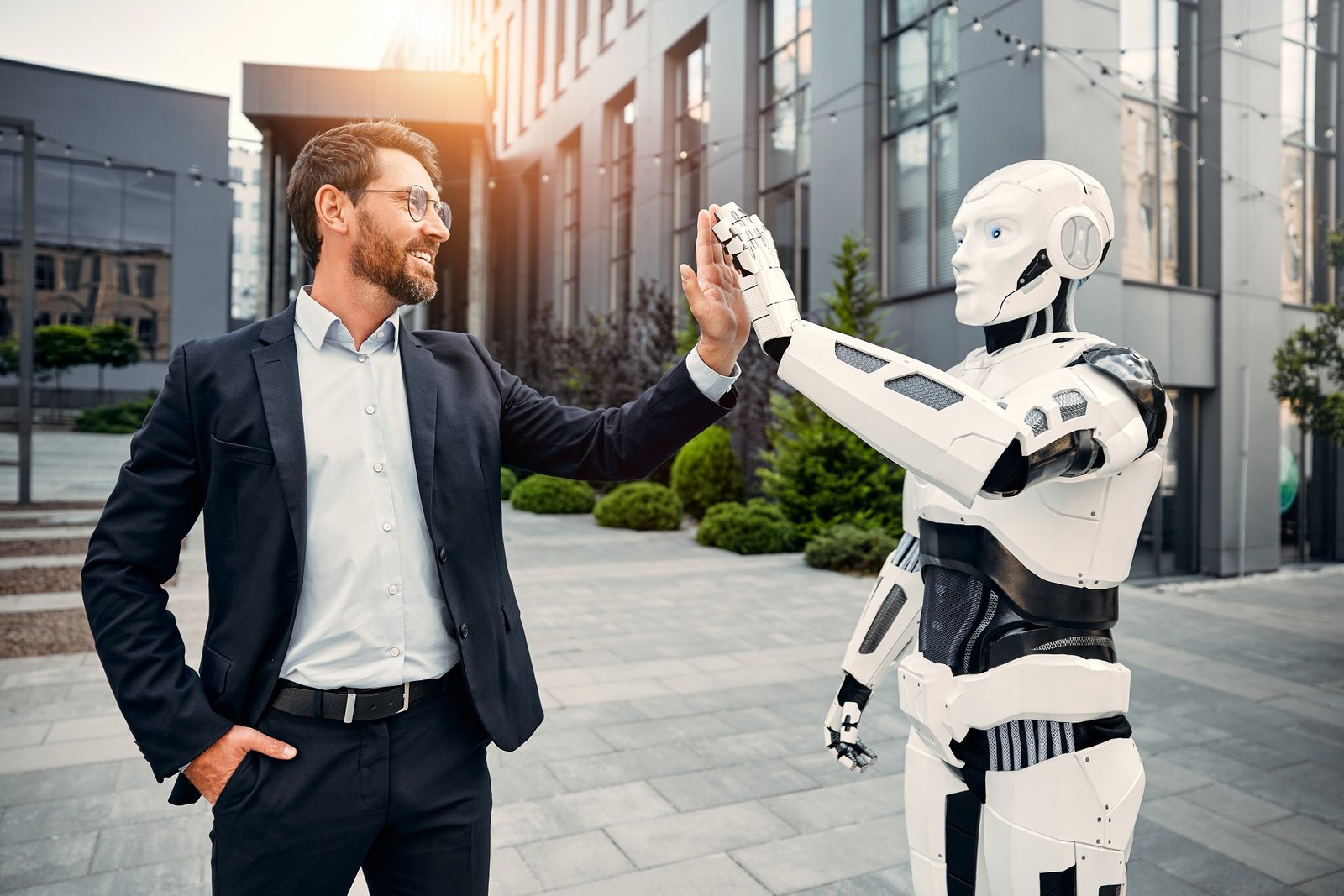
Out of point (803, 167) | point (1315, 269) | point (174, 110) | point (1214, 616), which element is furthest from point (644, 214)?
point (174, 110)

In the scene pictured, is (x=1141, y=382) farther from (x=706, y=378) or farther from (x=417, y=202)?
(x=417, y=202)

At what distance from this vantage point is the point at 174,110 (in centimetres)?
4175

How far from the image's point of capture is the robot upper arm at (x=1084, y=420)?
1657 mm

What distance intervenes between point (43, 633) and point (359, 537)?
6862 mm

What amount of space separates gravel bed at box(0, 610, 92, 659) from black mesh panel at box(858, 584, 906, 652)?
21.3 ft

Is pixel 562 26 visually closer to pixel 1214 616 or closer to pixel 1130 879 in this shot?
pixel 1214 616

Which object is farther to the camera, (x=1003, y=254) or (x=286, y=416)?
(x=1003, y=254)

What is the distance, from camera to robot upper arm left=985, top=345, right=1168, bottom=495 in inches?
65.2

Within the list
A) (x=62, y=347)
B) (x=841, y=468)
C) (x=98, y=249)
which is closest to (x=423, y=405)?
(x=841, y=468)

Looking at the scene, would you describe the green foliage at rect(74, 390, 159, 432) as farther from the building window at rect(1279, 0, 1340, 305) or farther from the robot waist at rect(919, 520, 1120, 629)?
the robot waist at rect(919, 520, 1120, 629)

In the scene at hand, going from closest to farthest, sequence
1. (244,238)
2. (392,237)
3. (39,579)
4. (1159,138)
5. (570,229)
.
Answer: (392,237)
(39,579)
(1159,138)
(570,229)
(244,238)

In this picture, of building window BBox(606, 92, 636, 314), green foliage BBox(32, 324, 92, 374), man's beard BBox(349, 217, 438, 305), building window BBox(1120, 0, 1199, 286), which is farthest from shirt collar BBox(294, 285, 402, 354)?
green foliage BBox(32, 324, 92, 374)

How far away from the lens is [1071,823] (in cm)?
191

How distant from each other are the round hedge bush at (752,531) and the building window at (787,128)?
12.6 feet
